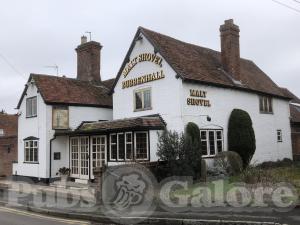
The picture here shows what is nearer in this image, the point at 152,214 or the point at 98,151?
the point at 152,214

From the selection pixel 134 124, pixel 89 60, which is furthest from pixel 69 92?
pixel 134 124

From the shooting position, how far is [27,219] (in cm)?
1305

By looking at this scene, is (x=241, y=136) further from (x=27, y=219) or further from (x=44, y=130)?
(x=27, y=219)

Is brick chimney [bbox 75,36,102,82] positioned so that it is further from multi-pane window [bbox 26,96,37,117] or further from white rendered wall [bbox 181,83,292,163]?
white rendered wall [bbox 181,83,292,163]

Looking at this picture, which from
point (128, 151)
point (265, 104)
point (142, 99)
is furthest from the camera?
point (265, 104)

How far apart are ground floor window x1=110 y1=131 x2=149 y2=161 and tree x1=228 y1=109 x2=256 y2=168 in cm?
582

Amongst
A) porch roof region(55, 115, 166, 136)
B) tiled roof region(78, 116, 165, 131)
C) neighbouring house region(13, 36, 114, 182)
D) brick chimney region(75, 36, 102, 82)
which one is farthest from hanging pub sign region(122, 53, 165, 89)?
brick chimney region(75, 36, 102, 82)

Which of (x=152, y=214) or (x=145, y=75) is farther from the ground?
(x=145, y=75)

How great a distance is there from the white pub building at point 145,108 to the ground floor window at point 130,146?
0.17ft

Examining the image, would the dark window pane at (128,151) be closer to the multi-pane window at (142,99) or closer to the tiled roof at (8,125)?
the multi-pane window at (142,99)

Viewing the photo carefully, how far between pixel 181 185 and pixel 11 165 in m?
17.5

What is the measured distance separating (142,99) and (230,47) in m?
6.64

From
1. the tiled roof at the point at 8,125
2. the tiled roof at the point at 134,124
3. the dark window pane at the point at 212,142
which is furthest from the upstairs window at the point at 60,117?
the tiled roof at the point at 8,125

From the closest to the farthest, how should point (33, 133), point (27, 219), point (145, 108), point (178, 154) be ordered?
1. point (27, 219)
2. point (178, 154)
3. point (145, 108)
4. point (33, 133)
